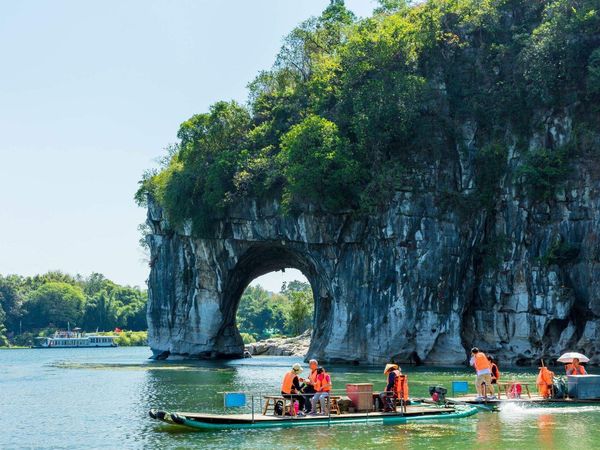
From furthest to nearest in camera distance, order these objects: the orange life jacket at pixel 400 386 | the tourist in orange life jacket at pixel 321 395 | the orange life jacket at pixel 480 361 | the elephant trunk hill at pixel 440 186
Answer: the elephant trunk hill at pixel 440 186
the orange life jacket at pixel 480 361
the orange life jacket at pixel 400 386
the tourist in orange life jacket at pixel 321 395

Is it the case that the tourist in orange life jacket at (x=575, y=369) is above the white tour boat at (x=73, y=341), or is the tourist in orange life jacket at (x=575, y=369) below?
below

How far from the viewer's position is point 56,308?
136 m

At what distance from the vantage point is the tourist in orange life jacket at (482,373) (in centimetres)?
2750

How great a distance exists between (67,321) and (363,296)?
91.9m

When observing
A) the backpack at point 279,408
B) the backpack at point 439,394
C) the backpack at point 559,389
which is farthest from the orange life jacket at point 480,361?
the backpack at point 279,408

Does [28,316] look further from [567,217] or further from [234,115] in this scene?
[567,217]

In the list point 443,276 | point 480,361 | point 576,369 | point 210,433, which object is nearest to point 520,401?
point 480,361

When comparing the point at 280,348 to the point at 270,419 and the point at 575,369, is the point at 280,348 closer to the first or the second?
the point at 575,369

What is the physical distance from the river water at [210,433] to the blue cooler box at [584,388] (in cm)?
75

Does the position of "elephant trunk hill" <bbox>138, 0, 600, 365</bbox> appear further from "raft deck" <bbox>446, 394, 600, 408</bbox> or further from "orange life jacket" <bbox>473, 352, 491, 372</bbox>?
"orange life jacket" <bbox>473, 352, 491, 372</bbox>

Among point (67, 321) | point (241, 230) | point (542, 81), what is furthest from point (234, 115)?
point (67, 321)

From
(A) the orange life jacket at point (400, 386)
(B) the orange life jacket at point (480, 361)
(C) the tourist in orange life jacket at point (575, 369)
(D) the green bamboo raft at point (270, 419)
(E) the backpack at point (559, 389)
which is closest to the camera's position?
(D) the green bamboo raft at point (270, 419)

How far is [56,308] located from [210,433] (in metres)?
118

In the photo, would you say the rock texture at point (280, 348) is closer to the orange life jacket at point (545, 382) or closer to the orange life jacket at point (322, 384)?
the orange life jacket at point (545, 382)
